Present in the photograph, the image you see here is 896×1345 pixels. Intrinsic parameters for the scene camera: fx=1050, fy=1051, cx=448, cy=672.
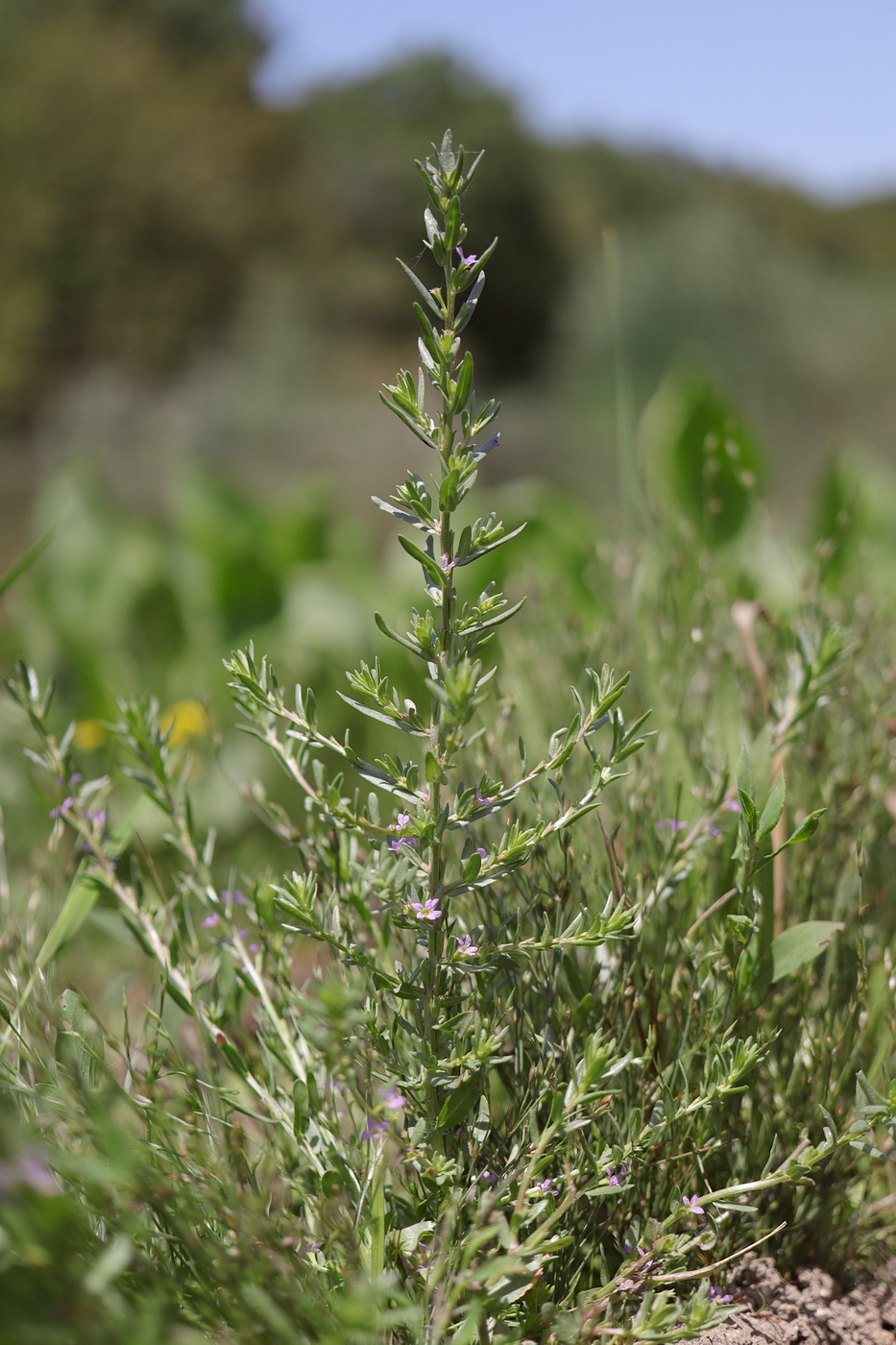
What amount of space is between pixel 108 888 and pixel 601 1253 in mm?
370

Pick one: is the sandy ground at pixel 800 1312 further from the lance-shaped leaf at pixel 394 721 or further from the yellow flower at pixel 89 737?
the yellow flower at pixel 89 737

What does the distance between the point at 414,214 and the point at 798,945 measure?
13.9m

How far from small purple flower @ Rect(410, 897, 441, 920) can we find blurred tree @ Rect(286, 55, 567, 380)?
12.4m

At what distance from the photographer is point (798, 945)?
0.60m

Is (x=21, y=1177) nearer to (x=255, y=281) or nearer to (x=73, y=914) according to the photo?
(x=73, y=914)

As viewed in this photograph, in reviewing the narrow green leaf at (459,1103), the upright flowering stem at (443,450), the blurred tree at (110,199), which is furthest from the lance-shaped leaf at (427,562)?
the blurred tree at (110,199)

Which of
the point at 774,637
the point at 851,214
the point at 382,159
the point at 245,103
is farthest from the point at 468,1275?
the point at 851,214

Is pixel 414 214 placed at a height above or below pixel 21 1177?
above

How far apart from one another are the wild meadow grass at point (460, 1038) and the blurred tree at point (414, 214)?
12.2 metres

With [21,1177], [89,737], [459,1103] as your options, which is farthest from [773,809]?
[89,737]

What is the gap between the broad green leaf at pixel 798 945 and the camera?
23.1 inches

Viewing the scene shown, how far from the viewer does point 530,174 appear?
14062 millimetres

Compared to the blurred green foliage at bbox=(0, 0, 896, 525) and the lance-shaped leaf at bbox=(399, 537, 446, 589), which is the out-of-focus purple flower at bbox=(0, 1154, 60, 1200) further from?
the blurred green foliage at bbox=(0, 0, 896, 525)

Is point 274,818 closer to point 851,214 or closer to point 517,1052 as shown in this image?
point 517,1052
